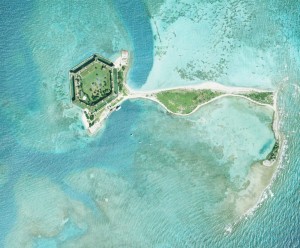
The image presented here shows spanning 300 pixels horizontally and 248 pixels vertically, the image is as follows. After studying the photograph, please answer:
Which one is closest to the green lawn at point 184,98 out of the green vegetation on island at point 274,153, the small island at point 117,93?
the small island at point 117,93

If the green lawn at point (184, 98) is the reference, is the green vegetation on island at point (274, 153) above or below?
below

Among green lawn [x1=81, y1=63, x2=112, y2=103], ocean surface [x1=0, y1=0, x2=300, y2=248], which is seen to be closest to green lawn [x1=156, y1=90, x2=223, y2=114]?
ocean surface [x1=0, y1=0, x2=300, y2=248]

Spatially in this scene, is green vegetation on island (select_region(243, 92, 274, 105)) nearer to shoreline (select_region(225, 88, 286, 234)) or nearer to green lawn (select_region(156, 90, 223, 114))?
shoreline (select_region(225, 88, 286, 234))

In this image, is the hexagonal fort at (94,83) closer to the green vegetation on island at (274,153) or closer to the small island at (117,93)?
the small island at (117,93)

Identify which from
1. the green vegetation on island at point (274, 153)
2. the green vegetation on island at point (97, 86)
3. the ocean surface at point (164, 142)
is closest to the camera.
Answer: the green vegetation on island at point (274, 153)

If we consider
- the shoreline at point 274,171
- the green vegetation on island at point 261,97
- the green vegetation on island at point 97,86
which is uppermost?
the green vegetation on island at point 97,86

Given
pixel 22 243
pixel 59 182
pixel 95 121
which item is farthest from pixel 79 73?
pixel 22 243

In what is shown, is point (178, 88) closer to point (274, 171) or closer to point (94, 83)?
point (94, 83)

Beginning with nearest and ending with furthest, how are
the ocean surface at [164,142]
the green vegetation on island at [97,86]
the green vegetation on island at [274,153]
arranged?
the green vegetation on island at [274,153] < the ocean surface at [164,142] < the green vegetation on island at [97,86]
